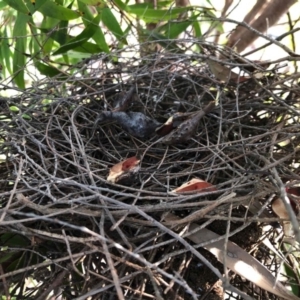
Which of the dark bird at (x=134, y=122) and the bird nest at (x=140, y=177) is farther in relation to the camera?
the dark bird at (x=134, y=122)

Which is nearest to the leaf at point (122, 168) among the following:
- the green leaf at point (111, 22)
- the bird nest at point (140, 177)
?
the bird nest at point (140, 177)

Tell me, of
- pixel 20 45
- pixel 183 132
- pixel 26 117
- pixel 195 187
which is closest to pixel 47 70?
pixel 20 45

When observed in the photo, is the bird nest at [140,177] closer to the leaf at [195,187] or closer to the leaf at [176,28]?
the leaf at [195,187]

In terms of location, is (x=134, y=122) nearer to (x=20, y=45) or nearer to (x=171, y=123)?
(x=171, y=123)

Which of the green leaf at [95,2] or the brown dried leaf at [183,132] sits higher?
the green leaf at [95,2]

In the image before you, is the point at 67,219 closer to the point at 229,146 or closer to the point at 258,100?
the point at 229,146

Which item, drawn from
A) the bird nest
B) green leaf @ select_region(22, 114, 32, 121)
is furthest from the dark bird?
green leaf @ select_region(22, 114, 32, 121)
